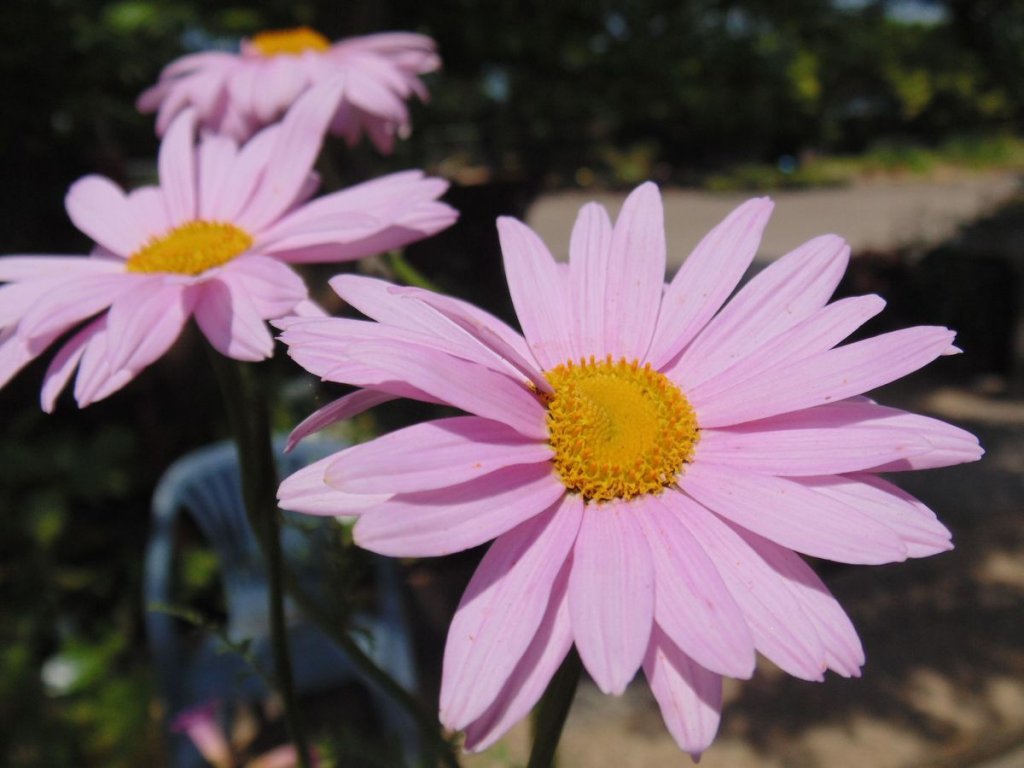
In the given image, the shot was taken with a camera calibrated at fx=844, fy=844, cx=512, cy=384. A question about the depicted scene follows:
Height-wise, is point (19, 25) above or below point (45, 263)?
below

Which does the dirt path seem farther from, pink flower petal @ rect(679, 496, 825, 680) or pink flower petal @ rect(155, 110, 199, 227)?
pink flower petal @ rect(679, 496, 825, 680)

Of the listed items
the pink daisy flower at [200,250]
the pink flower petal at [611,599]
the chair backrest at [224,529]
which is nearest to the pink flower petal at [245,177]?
the pink daisy flower at [200,250]

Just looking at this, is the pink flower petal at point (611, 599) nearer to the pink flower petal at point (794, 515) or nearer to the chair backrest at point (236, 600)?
the pink flower petal at point (794, 515)

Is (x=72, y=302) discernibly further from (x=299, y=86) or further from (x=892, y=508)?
(x=299, y=86)

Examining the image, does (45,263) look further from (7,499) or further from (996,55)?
(996,55)

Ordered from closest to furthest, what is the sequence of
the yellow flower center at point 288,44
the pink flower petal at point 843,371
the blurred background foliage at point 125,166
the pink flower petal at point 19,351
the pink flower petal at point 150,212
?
the pink flower petal at point 843,371 < the pink flower petal at point 19,351 < the pink flower petal at point 150,212 < the yellow flower center at point 288,44 < the blurred background foliage at point 125,166

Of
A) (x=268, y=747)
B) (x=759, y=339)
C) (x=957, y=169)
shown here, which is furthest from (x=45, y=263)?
(x=957, y=169)

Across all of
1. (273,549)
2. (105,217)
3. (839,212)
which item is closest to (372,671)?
(273,549)
